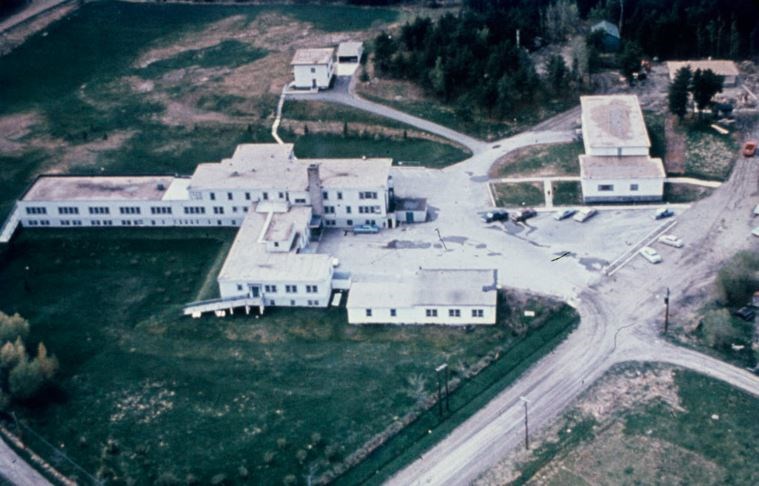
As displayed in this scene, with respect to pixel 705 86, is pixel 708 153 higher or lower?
lower

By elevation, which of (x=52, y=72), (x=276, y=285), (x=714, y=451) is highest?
(x=52, y=72)

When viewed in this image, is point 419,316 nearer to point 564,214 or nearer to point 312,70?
point 564,214

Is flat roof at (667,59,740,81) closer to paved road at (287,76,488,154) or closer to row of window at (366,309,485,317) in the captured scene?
paved road at (287,76,488,154)

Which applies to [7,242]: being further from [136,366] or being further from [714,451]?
[714,451]

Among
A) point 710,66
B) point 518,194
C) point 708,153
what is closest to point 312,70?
point 518,194

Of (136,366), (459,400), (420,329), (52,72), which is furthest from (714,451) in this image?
(52,72)

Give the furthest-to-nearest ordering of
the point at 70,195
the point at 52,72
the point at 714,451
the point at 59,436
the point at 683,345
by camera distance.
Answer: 1. the point at 52,72
2. the point at 70,195
3. the point at 683,345
4. the point at 59,436
5. the point at 714,451
